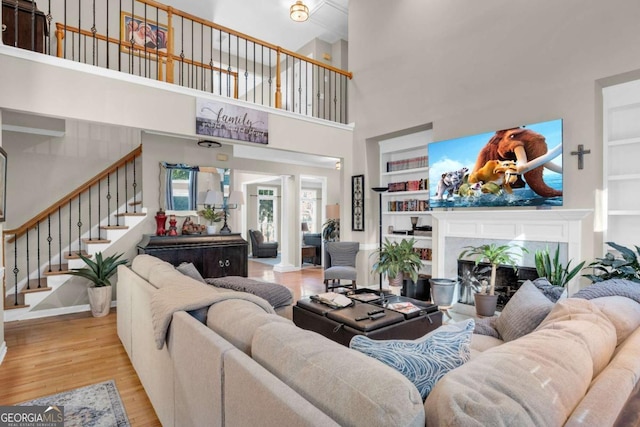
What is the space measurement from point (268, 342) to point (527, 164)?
148 inches

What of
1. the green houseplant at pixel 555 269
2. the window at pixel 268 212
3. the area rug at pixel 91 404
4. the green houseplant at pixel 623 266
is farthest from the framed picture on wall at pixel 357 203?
the window at pixel 268 212

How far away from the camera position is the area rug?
211cm

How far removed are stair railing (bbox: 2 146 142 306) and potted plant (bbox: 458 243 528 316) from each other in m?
4.90

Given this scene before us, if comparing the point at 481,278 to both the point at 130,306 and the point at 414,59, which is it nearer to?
the point at 414,59

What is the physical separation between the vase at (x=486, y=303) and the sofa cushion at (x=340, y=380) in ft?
10.2

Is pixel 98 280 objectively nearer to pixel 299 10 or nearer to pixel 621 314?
pixel 299 10

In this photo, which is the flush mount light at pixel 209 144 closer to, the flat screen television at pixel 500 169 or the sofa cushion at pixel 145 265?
the sofa cushion at pixel 145 265

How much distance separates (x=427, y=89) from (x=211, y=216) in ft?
12.7

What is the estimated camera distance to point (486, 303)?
3678 millimetres

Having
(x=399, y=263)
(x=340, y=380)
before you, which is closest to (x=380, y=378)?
(x=340, y=380)

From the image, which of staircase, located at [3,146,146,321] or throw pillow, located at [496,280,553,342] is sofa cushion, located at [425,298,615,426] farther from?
staircase, located at [3,146,146,321]

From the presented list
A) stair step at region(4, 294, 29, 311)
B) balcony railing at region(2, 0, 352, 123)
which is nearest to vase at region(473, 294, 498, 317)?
balcony railing at region(2, 0, 352, 123)

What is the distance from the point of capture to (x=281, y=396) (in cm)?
92

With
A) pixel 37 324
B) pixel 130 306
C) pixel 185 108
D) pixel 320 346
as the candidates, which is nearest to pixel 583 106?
pixel 320 346
